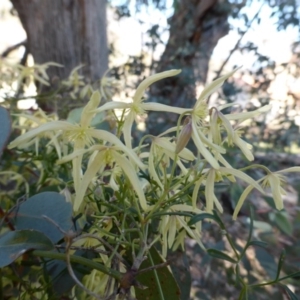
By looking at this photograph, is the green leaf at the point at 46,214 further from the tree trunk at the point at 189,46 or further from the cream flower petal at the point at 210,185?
the tree trunk at the point at 189,46

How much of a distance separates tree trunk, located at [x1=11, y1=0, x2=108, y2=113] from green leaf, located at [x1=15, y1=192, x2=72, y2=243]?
0.51 meters

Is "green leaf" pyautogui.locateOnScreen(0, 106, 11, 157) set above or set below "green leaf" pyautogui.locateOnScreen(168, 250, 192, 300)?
above

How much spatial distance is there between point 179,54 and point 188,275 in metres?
0.67

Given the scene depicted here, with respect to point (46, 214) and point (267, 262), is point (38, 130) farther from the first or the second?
point (267, 262)

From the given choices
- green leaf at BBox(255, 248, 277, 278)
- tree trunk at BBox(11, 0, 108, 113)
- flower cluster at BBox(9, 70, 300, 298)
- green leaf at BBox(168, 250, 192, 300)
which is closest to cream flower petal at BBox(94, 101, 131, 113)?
flower cluster at BBox(9, 70, 300, 298)

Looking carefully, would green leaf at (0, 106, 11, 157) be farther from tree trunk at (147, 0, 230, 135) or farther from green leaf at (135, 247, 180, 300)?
tree trunk at (147, 0, 230, 135)

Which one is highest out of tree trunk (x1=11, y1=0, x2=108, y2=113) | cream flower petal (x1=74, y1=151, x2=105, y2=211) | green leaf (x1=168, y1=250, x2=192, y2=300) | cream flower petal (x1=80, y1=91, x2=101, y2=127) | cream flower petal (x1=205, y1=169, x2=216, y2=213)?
tree trunk (x1=11, y1=0, x2=108, y2=113)

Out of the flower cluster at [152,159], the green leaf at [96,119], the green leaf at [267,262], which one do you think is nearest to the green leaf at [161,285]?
the flower cluster at [152,159]

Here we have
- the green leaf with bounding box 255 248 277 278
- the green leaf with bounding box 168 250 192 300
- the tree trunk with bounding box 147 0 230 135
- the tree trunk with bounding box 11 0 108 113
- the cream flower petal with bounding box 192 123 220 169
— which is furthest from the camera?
the tree trunk with bounding box 147 0 230 135

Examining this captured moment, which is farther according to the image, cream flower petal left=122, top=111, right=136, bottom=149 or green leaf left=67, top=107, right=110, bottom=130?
green leaf left=67, top=107, right=110, bottom=130

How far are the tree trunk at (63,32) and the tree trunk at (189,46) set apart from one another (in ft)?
0.58

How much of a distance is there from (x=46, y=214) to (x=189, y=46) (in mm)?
739

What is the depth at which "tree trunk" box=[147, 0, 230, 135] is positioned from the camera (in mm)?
906

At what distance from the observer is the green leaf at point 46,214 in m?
0.25
